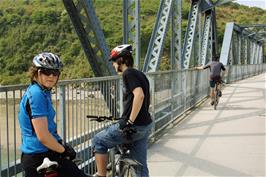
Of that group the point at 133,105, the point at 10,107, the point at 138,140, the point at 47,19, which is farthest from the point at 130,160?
the point at 47,19

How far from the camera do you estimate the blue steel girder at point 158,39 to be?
10438 millimetres

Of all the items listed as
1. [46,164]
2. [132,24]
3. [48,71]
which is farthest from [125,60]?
[132,24]

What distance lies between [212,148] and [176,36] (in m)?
6.78

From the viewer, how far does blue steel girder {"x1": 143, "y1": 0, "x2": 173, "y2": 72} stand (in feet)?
34.2

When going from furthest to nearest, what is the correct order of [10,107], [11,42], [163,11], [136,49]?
[11,42]
[163,11]
[136,49]
[10,107]

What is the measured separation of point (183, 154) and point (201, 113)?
5298 millimetres

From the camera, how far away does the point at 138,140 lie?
4059 millimetres

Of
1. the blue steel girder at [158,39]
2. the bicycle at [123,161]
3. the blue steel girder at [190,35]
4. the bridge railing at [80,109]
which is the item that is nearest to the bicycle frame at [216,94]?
the blue steel girder at [190,35]

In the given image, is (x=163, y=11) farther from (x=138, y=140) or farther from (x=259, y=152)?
(x=138, y=140)

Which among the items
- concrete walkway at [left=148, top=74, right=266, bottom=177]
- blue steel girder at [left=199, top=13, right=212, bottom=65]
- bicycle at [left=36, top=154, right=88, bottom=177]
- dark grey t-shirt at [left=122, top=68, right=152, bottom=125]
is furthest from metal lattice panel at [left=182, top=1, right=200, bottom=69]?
bicycle at [left=36, top=154, right=88, bottom=177]

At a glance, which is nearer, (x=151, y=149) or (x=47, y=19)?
(x=151, y=149)

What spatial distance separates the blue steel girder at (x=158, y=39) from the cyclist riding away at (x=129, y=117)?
623 centimetres

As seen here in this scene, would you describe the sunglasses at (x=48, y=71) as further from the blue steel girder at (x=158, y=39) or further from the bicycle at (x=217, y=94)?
the bicycle at (x=217, y=94)

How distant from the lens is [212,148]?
24.1 feet
